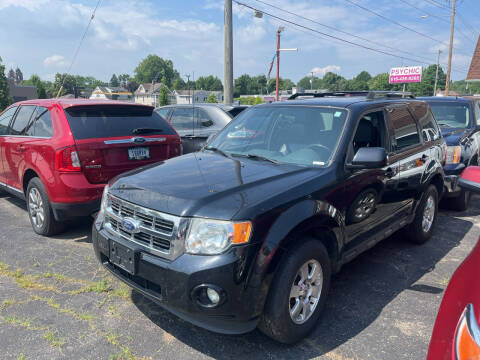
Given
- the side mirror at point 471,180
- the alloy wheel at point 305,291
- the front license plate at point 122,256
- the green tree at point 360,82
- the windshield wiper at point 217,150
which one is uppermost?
the green tree at point 360,82

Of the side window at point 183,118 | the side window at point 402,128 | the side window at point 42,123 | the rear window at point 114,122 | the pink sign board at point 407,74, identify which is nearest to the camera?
the side window at point 402,128

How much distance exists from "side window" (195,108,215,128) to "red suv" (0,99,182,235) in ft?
7.23

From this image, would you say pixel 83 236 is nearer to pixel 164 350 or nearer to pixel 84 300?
pixel 84 300

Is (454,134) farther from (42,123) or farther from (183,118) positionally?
(42,123)

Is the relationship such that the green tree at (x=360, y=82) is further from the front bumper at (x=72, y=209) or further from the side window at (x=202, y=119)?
the front bumper at (x=72, y=209)

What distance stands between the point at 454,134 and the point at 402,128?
2.99m

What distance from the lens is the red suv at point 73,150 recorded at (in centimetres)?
438

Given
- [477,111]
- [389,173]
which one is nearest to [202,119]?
[389,173]

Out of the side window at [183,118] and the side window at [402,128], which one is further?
the side window at [183,118]

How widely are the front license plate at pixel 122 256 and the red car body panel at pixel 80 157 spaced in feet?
5.92

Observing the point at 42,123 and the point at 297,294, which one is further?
the point at 42,123

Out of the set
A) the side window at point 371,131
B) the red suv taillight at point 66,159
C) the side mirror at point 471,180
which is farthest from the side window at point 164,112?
the side mirror at point 471,180

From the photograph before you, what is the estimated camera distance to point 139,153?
16.3 feet

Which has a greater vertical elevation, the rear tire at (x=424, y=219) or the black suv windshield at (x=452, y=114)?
the black suv windshield at (x=452, y=114)
